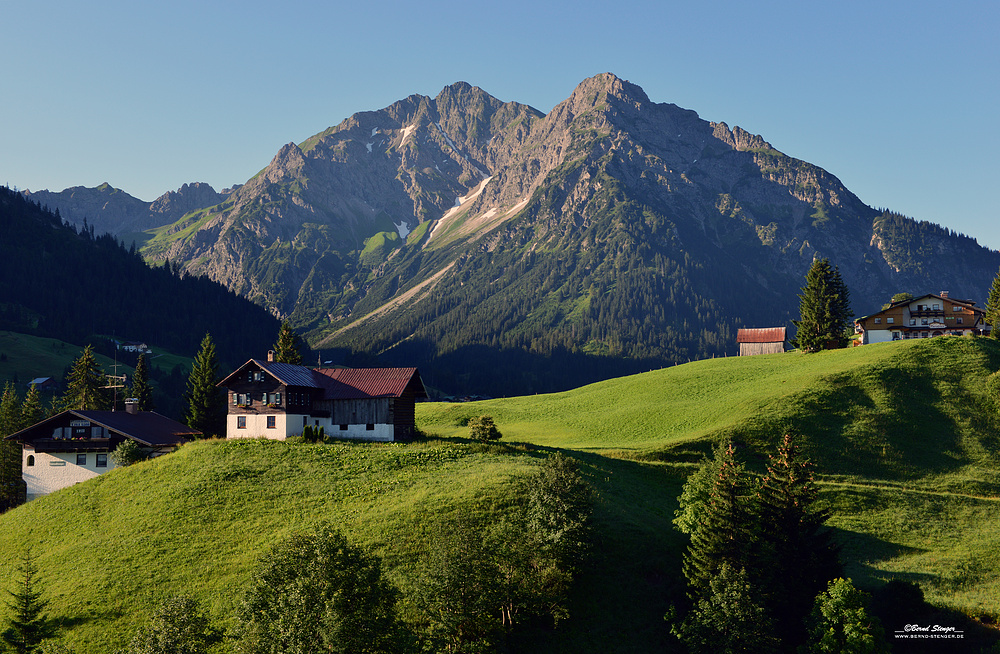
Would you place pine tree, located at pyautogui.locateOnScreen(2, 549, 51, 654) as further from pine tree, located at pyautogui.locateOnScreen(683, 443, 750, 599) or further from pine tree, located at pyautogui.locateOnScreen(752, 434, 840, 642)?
pine tree, located at pyautogui.locateOnScreen(752, 434, 840, 642)

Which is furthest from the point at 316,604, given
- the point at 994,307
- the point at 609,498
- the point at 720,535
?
the point at 994,307

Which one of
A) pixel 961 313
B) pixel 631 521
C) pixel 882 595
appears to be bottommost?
pixel 882 595

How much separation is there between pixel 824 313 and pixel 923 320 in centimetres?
2224

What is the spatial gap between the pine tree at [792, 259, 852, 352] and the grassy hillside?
897 inches

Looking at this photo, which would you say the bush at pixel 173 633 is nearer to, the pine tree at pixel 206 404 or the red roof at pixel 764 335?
the pine tree at pixel 206 404

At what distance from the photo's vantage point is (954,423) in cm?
7944

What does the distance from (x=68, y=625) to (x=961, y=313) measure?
460 ft

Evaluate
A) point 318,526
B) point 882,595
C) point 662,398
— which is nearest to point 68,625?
point 318,526

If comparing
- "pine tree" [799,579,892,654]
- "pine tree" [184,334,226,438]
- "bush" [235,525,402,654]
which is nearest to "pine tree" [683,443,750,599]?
"pine tree" [799,579,892,654]

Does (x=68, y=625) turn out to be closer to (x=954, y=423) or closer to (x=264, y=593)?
(x=264, y=593)

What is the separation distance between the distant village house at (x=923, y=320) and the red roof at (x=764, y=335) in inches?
1193

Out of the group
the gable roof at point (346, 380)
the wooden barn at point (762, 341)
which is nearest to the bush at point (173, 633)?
the gable roof at point (346, 380)

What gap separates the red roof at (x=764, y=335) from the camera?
15662cm

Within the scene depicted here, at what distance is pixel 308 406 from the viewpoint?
71.2 meters
